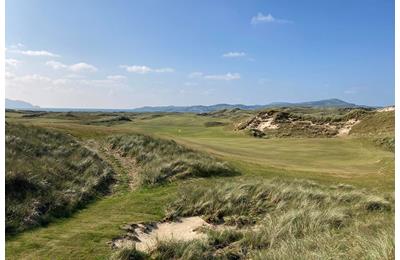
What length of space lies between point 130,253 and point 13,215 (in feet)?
13.3

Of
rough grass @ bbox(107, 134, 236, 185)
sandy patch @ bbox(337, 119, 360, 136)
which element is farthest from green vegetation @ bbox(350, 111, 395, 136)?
rough grass @ bbox(107, 134, 236, 185)

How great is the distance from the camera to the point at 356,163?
34.9 metres

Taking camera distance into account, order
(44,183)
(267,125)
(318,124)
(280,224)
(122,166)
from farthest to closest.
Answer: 1. (267,125)
2. (318,124)
3. (122,166)
4. (44,183)
5. (280,224)

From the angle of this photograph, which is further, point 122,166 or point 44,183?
point 122,166

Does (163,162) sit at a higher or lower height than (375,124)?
lower

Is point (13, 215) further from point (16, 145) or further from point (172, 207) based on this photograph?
point (16, 145)

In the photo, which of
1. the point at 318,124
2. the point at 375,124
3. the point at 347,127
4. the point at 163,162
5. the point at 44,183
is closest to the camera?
the point at 44,183

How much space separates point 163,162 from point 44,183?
28.2 feet

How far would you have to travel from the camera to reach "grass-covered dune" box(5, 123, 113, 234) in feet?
38.7

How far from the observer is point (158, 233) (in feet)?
39.0

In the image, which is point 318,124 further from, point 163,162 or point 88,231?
point 88,231

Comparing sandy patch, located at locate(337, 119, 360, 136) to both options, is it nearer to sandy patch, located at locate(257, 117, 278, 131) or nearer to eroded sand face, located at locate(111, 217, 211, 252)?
sandy patch, located at locate(257, 117, 278, 131)

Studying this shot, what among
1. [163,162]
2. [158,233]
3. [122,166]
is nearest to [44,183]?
[158,233]

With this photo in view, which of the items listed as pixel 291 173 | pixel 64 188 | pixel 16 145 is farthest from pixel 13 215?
pixel 291 173
